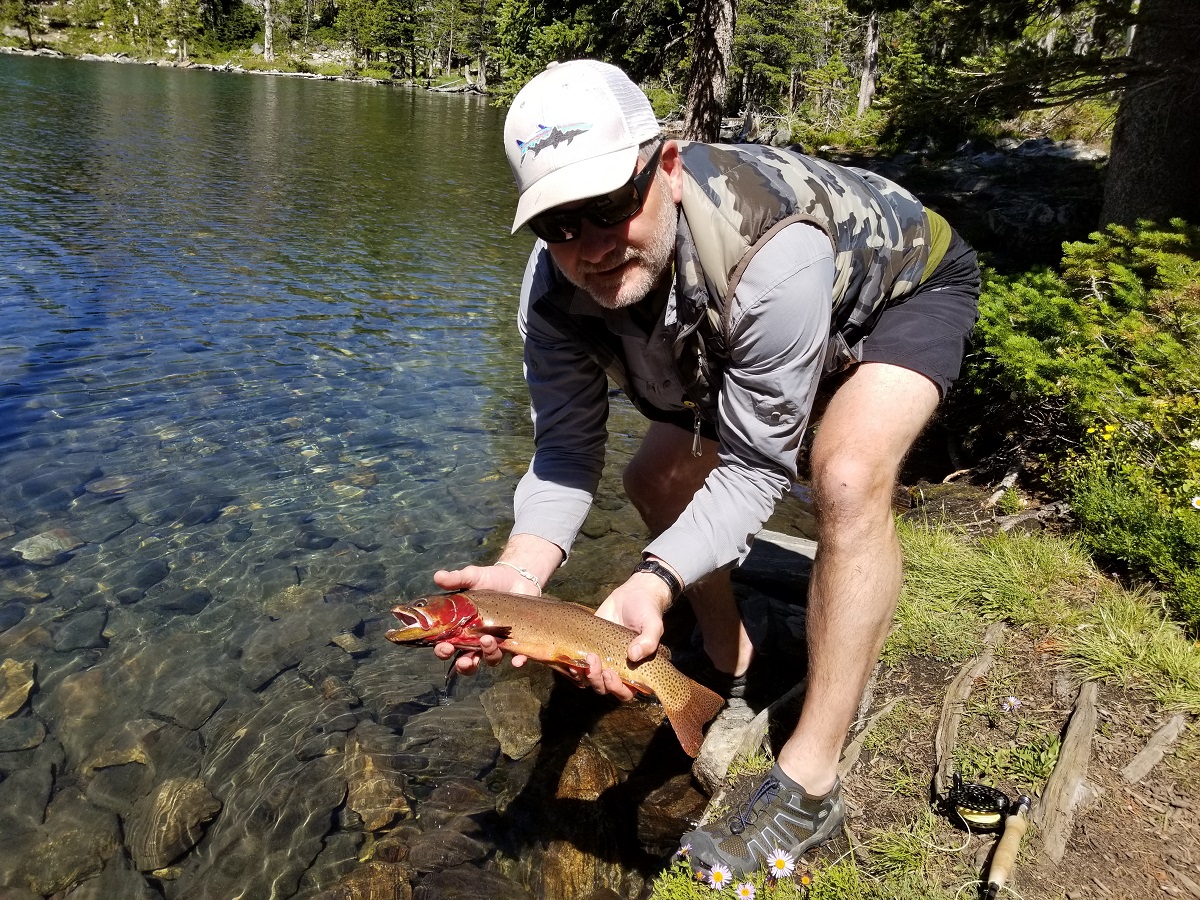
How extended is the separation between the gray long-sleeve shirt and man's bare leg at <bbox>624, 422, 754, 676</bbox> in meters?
0.58

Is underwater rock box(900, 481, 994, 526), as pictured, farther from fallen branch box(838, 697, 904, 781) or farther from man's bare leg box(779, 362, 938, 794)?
man's bare leg box(779, 362, 938, 794)

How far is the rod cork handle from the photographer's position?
117 inches

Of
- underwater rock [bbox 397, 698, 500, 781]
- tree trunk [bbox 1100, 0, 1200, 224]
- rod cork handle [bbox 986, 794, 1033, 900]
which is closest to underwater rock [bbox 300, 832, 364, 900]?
underwater rock [bbox 397, 698, 500, 781]

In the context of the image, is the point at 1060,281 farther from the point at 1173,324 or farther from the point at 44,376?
the point at 44,376

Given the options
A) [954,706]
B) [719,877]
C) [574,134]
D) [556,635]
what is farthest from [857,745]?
[574,134]

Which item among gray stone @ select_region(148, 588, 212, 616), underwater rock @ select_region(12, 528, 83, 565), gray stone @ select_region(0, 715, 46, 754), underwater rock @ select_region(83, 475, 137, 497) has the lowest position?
gray stone @ select_region(0, 715, 46, 754)

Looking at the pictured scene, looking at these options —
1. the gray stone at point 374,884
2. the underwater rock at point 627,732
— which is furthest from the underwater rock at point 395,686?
the underwater rock at point 627,732

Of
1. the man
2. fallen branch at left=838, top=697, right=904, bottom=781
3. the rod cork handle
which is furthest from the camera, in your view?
fallen branch at left=838, top=697, right=904, bottom=781

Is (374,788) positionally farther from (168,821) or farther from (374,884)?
(168,821)

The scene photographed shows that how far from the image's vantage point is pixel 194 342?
1123 cm

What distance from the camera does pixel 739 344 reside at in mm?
2990

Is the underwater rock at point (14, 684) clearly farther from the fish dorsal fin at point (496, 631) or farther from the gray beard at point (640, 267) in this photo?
the gray beard at point (640, 267)

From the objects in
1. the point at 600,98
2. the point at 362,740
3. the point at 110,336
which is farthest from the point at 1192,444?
the point at 110,336

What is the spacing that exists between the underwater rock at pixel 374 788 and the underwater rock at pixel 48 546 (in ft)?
11.3
